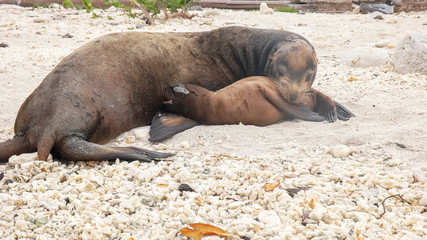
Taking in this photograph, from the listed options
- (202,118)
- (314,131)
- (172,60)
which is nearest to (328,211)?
(314,131)

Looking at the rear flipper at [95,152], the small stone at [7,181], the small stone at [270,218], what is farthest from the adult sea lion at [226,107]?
the small stone at [270,218]

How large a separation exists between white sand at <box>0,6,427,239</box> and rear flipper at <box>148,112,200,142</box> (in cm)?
8

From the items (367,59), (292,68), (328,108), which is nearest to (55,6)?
(367,59)

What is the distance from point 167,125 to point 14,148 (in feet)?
4.06

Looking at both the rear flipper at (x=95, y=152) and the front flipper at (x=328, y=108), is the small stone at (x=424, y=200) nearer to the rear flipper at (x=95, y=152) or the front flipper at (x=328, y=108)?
the rear flipper at (x=95, y=152)

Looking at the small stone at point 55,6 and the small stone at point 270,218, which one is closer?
the small stone at point 270,218

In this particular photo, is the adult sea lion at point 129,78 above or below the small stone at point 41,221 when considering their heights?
above

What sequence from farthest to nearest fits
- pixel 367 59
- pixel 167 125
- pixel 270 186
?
1. pixel 367 59
2. pixel 167 125
3. pixel 270 186

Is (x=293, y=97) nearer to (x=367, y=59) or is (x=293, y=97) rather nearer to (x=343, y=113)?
(x=343, y=113)

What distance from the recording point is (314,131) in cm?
424

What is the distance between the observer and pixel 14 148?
3.66m

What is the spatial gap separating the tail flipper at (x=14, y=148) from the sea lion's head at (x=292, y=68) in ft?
7.56

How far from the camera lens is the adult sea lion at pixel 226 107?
4398 mm

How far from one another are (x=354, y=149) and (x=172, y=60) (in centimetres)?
211
